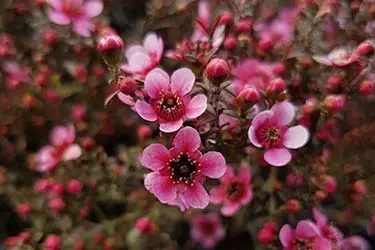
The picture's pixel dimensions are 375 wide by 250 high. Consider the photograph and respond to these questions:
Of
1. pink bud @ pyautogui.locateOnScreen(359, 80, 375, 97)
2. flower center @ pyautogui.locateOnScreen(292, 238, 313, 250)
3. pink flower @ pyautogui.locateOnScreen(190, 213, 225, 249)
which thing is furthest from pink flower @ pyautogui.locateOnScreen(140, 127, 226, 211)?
pink flower @ pyautogui.locateOnScreen(190, 213, 225, 249)

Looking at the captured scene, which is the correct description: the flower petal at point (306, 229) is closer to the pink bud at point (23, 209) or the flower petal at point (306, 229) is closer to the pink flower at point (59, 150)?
the pink flower at point (59, 150)

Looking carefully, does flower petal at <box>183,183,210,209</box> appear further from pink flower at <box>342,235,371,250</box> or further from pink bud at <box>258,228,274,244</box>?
pink flower at <box>342,235,371,250</box>

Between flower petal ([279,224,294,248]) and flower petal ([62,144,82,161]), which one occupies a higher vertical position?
flower petal ([279,224,294,248])

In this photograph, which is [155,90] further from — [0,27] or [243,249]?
[0,27]

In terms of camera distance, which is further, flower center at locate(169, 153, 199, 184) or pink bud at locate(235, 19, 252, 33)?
pink bud at locate(235, 19, 252, 33)

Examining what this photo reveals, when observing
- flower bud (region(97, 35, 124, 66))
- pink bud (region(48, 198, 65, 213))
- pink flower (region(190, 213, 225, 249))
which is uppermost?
flower bud (region(97, 35, 124, 66))

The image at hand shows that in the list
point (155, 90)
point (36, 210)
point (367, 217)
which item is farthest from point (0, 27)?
point (367, 217)

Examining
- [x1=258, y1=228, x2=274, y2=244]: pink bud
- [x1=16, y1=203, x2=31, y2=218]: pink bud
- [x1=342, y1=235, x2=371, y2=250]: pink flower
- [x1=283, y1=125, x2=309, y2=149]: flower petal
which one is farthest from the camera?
[x1=16, y1=203, x2=31, y2=218]: pink bud
